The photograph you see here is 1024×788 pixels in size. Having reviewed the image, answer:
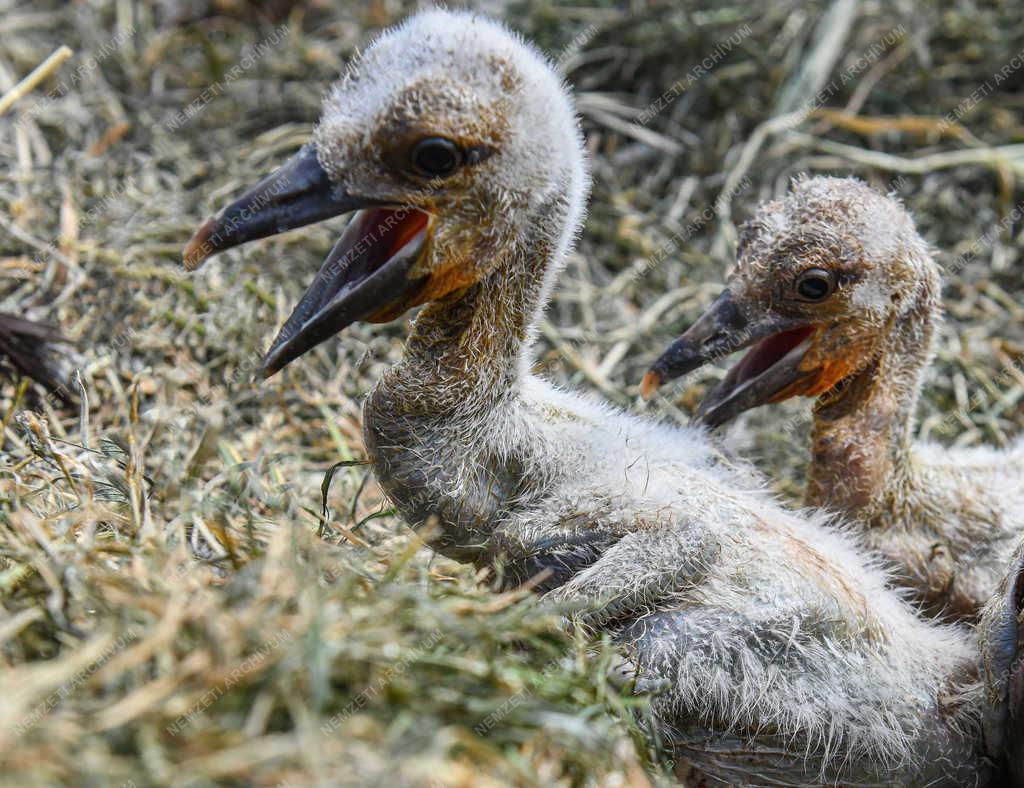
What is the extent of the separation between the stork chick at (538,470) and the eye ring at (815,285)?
529 millimetres

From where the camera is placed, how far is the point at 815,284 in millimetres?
2621

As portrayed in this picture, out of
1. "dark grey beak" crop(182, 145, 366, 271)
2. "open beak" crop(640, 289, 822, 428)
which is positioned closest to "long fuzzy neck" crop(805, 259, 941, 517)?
"open beak" crop(640, 289, 822, 428)

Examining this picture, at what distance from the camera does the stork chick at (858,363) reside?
263 centimetres

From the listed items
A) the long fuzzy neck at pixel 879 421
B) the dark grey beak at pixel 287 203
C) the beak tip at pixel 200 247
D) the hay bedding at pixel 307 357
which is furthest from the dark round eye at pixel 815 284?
the beak tip at pixel 200 247

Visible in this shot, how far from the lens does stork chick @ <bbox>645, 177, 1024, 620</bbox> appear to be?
2.63 meters

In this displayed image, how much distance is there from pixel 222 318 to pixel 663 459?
154 cm

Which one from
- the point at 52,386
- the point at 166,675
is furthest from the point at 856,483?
the point at 52,386

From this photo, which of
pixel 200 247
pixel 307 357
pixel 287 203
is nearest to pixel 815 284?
pixel 287 203

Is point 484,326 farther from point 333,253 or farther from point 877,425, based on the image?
point 877,425

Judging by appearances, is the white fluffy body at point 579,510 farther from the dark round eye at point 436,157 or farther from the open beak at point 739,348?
the open beak at point 739,348

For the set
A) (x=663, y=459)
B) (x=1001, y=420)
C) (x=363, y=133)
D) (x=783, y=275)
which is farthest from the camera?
(x=1001, y=420)

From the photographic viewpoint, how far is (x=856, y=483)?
2.75 meters

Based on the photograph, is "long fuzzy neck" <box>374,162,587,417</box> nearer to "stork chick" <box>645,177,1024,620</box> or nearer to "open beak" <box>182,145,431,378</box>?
"open beak" <box>182,145,431,378</box>

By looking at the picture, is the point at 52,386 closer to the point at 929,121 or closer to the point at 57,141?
the point at 57,141
